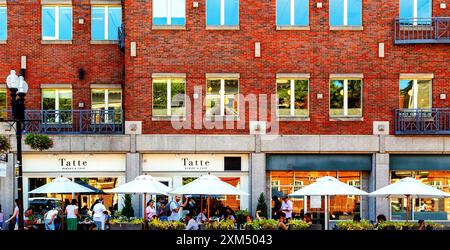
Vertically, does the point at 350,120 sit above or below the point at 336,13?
below

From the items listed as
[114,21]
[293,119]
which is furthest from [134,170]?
[293,119]

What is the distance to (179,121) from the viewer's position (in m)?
24.7

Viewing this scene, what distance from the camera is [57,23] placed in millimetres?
25859

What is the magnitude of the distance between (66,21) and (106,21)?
1.68 meters

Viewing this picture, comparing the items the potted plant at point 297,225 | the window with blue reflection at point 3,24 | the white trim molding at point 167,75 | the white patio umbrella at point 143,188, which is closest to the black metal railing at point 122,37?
the white trim molding at point 167,75

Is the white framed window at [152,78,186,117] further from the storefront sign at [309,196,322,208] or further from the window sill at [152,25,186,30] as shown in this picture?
the storefront sign at [309,196,322,208]

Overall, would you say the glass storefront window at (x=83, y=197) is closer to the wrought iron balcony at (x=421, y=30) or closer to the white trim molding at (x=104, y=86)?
the white trim molding at (x=104, y=86)

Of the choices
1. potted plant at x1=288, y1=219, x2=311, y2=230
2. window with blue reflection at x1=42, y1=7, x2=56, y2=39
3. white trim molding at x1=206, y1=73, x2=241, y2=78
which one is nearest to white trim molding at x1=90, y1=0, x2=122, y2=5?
window with blue reflection at x1=42, y1=7, x2=56, y2=39

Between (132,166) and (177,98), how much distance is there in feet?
10.8

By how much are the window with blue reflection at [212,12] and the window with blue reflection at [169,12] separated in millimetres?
981

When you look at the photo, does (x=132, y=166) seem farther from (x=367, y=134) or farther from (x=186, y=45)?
(x=367, y=134)
